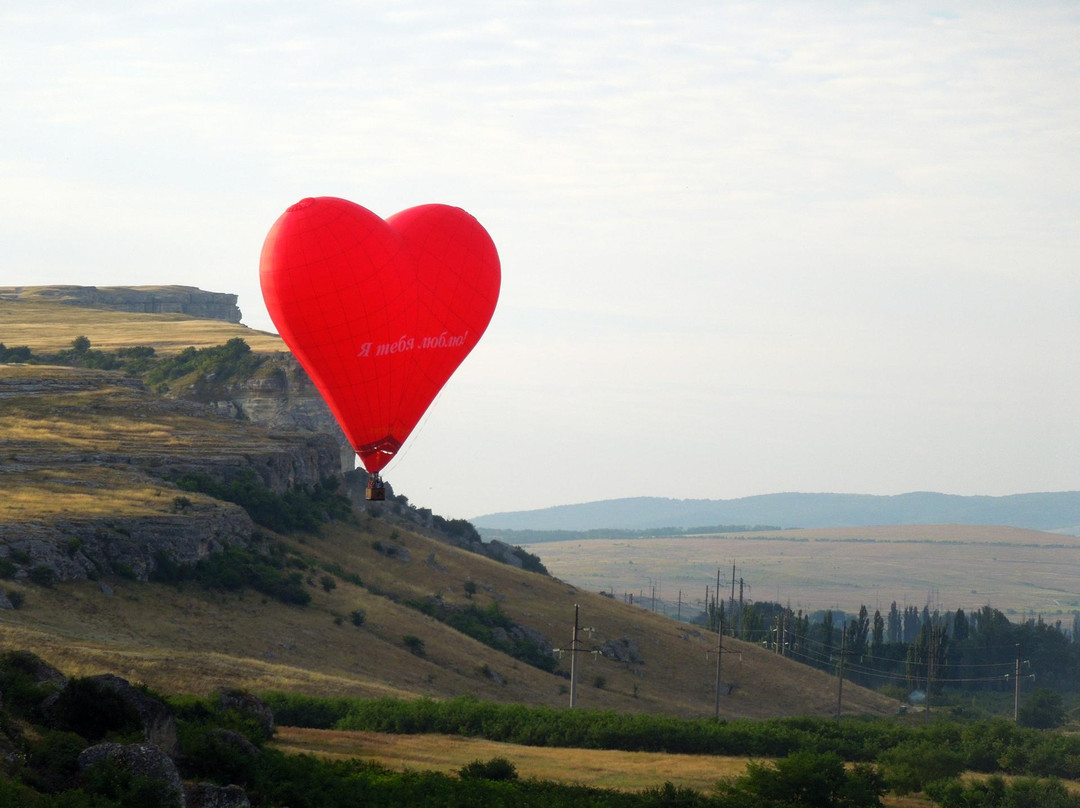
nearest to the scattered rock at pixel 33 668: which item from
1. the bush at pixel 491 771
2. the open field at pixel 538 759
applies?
the open field at pixel 538 759

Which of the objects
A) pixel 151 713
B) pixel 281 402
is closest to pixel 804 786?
pixel 151 713

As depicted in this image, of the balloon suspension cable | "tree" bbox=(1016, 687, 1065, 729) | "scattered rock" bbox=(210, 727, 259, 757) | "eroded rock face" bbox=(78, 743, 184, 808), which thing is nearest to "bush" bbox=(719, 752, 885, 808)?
the balloon suspension cable

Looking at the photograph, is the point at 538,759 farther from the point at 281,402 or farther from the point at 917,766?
the point at 281,402

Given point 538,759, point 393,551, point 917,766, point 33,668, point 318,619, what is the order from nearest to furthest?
point 33,668, point 538,759, point 917,766, point 318,619, point 393,551

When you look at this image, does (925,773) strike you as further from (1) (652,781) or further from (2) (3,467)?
(2) (3,467)

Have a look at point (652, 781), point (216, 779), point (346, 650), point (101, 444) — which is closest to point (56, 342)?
point (101, 444)
